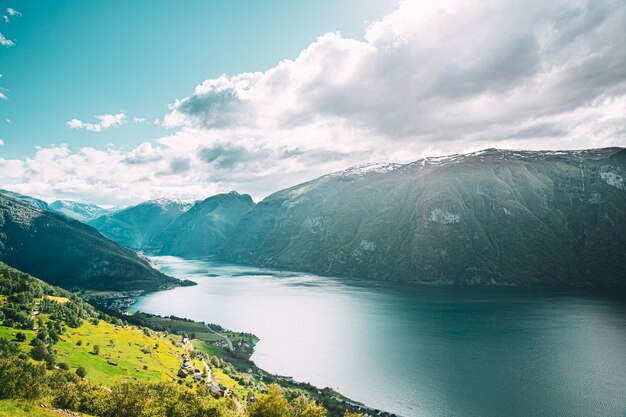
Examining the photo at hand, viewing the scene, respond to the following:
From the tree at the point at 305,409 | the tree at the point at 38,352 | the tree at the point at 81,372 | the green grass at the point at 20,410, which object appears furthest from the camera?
the tree at the point at 81,372

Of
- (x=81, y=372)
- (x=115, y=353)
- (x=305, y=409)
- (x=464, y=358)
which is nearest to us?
(x=305, y=409)

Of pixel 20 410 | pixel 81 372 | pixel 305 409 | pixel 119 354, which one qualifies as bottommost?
pixel 305 409

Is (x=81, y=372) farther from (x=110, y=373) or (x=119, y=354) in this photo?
(x=119, y=354)

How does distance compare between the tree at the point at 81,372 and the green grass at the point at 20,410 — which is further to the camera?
the tree at the point at 81,372

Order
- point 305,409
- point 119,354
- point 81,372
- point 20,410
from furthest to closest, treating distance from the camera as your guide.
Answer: point 119,354
point 81,372
point 305,409
point 20,410

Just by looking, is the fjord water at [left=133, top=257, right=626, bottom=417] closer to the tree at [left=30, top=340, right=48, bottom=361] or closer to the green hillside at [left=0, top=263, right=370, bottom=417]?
the green hillside at [left=0, top=263, right=370, bottom=417]

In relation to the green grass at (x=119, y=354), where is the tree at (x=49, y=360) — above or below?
above

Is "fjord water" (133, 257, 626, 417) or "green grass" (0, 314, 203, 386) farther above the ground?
"green grass" (0, 314, 203, 386)

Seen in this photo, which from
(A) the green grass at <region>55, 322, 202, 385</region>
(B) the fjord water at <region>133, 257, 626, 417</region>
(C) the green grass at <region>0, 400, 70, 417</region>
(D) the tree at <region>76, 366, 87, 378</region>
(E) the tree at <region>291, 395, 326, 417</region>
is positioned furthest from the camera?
(B) the fjord water at <region>133, 257, 626, 417</region>

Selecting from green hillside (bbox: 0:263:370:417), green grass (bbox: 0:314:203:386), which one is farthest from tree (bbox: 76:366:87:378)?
green grass (bbox: 0:314:203:386)

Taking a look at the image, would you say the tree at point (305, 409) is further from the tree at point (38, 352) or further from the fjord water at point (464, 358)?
the tree at point (38, 352)

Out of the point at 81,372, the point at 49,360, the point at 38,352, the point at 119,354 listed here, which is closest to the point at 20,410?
the point at 81,372

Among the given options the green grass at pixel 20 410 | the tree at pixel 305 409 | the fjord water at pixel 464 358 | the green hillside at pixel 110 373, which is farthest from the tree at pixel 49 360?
the fjord water at pixel 464 358

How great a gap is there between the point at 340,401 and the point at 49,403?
69509 millimetres
